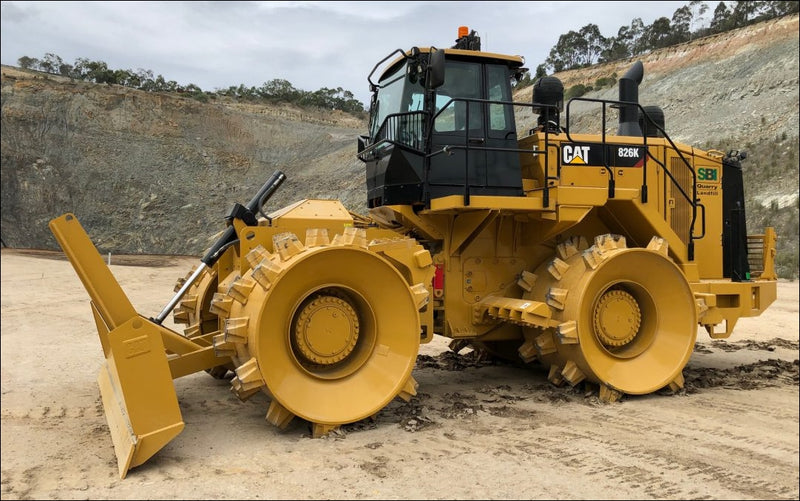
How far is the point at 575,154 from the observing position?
23.3 feet

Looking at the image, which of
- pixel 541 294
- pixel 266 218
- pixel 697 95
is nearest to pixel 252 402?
pixel 266 218

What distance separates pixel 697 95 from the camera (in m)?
38.3

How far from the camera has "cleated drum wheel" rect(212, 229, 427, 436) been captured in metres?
5.25

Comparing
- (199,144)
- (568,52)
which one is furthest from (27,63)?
(568,52)


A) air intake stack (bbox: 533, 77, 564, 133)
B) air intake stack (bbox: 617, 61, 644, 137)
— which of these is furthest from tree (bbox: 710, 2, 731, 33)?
air intake stack (bbox: 533, 77, 564, 133)

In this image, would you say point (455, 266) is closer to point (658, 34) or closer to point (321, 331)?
point (321, 331)

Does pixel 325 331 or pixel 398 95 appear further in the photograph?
pixel 398 95

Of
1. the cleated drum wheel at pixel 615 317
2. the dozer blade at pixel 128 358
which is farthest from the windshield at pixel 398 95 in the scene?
the dozer blade at pixel 128 358

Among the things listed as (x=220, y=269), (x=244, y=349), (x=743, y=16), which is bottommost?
(x=244, y=349)

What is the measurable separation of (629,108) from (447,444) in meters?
5.54

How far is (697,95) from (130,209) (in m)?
34.0

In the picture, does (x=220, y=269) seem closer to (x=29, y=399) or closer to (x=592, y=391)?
(x=29, y=399)

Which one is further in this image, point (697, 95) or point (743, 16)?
point (743, 16)

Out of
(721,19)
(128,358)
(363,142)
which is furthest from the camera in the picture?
(721,19)
